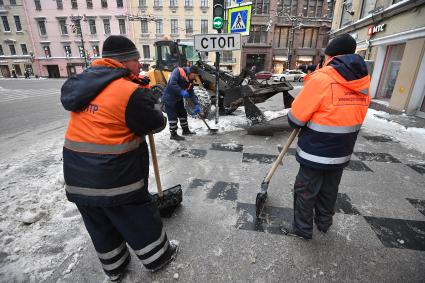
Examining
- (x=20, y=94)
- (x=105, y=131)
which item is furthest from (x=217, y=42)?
(x=20, y=94)

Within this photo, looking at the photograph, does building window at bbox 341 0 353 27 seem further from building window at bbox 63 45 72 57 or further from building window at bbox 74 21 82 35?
building window at bbox 63 45 72 57

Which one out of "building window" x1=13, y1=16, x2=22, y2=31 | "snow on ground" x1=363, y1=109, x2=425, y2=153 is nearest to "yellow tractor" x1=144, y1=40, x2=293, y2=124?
"snow on ground" x1=363, y1=109, x2=425, y2=153

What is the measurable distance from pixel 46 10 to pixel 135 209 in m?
44.7

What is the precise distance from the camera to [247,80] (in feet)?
22.4

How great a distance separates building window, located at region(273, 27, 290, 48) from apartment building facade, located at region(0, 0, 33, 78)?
119 ft

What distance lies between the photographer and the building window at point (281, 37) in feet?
102

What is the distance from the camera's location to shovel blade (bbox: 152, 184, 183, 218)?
2.62 metres

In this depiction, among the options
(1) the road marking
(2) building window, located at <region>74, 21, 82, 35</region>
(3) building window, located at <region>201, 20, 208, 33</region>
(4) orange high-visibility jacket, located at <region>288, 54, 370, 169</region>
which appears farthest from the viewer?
(2) building window, located at <region>74, 21, 82, 35</region>

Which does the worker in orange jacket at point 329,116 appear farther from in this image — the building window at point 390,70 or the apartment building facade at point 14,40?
the apartment building facade at point 14,40

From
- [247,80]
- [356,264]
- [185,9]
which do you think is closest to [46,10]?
[185,9]

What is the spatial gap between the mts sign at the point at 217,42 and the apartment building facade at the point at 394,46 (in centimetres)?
601

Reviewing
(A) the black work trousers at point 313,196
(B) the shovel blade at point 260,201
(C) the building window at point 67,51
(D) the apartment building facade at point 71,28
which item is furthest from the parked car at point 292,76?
(C) the building window at point 67,51

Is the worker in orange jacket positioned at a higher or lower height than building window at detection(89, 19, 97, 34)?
lower

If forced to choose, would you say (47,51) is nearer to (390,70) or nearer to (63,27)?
(63,27)
